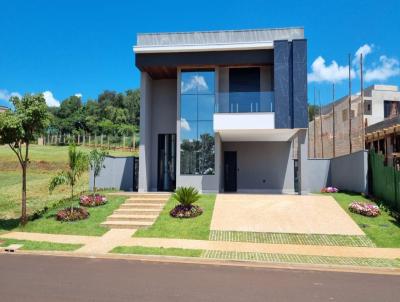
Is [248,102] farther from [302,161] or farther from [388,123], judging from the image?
[388,123]

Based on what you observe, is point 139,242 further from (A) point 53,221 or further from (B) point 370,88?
(B) point 370,88

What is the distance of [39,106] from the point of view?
14266 millimetres

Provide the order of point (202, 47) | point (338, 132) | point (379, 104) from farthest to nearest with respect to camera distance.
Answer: point (379, 104), point (338, 132), point (202, 47)

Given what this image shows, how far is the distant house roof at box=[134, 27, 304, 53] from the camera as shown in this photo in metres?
19.6

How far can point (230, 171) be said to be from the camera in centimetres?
2361

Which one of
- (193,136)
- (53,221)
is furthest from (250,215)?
(53,221)

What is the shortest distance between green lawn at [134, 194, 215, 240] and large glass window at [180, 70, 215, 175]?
4.19 metres

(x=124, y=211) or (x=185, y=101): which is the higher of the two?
(x=185, y=101)

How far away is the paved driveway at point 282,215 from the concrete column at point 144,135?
4.81 meters

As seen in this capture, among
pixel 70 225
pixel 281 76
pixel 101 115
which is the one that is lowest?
pixel 70 225

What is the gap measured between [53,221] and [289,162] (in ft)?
45.9

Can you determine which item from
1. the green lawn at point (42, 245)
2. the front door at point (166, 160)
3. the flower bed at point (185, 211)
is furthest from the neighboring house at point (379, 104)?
the green lawn at point (42, 245)

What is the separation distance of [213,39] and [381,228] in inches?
491

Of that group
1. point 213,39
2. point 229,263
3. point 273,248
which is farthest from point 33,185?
point 229,263
